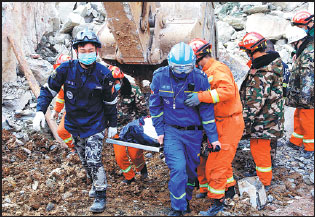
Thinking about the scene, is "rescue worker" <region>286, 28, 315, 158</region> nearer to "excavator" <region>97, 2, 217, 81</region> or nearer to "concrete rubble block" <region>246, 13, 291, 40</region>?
"excavator" <region>97, 2, 217, 81</region>

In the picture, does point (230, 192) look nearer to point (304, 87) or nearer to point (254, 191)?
point (254, 191)

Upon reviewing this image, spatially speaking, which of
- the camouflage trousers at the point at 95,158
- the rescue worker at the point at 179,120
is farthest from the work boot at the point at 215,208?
the camouflage trousers at the point at 95,158

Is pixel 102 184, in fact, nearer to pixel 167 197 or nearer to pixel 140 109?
pixel 167 197

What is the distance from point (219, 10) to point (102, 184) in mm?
10223

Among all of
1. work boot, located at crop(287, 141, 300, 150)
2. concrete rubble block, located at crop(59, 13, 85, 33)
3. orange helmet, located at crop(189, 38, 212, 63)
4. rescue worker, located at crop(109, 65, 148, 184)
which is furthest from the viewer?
concrete rubble block, located at crop(59, 13, 85, 33)

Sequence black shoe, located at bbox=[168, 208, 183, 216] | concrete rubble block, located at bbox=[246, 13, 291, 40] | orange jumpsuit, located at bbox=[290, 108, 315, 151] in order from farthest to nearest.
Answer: concrete rubble block, located at bbox=[246, 13, 291, 40], orange jumpsuit, located at bbox=[290, 108, 315, 151], black shoe, located at bbox=[168, 208, 183, 216]

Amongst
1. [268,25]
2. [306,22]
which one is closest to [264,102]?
[306,22]

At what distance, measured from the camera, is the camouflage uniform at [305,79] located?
15.9 ft

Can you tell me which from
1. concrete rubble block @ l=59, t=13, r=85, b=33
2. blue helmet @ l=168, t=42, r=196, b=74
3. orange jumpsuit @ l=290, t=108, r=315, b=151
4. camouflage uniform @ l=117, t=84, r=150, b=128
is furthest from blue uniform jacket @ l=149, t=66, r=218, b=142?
concrete rubble block @ l=59, t=13, r=85, b=33

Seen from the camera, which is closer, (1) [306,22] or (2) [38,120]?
(2) [38,120]

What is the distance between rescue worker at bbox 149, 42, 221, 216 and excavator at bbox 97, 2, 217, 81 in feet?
2.96

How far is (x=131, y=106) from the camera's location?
4.82 metres

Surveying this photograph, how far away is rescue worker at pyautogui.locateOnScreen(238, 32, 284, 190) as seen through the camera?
13.1 feet

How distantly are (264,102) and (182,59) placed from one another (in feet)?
4.61
